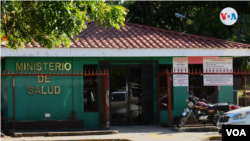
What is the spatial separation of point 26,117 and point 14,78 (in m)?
1.41

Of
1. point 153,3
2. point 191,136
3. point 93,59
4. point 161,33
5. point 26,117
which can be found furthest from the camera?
point 153,3

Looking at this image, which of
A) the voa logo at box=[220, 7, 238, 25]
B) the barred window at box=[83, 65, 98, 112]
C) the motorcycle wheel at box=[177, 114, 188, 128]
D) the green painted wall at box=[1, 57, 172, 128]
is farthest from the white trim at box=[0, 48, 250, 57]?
the voa logo at box=[220, 7, 238, 25]

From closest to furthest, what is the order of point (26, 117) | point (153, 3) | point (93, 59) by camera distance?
point (26, 117) < point (93, 59) < point (153, 3)

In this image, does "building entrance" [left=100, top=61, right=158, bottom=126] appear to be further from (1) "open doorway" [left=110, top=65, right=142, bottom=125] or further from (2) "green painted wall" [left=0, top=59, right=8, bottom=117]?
(2) "green painted wall" [left=0, top=59, right=8, bottom=117]

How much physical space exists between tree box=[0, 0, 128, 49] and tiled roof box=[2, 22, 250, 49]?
179cm

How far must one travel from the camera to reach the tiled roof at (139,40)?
1348 centimetres

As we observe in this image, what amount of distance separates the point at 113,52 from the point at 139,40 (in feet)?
5.15

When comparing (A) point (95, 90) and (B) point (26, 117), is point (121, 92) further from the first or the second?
(B) point (26, 117)

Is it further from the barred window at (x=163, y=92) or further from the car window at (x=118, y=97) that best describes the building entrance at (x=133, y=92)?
the barred window at (x=163, y=92)

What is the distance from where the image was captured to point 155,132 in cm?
1188

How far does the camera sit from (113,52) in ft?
43.1

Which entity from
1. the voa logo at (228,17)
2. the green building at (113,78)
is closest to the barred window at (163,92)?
the green building at (113,78)

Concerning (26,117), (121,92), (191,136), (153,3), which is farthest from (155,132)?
(153,3)

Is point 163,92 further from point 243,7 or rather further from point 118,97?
point 243,7
